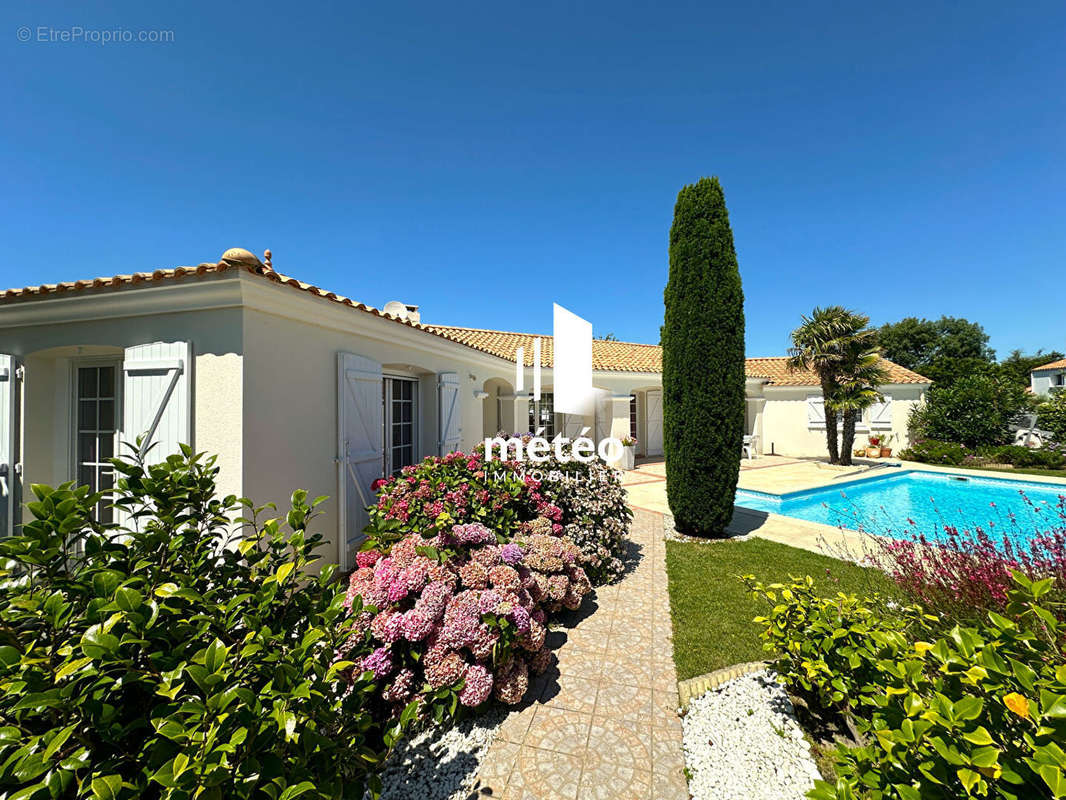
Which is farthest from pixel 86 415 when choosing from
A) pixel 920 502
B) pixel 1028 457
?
pixel 1028 457

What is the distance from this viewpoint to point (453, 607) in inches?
129

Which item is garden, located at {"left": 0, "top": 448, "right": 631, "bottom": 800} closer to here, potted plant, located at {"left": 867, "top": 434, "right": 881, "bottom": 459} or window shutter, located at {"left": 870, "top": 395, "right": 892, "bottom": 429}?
potted plant, located at {"left": 867, "top": 434, "right": 881, "bottom": 459}

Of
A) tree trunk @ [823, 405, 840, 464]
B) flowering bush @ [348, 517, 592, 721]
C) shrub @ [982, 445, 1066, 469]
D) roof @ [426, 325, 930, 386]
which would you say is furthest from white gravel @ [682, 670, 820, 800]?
shrub @ [982, 445, 1066, 469]

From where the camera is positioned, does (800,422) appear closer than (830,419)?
No

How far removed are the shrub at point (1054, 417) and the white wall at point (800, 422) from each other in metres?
4.23

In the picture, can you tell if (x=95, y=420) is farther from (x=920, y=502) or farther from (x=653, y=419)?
(x=920, y=502)

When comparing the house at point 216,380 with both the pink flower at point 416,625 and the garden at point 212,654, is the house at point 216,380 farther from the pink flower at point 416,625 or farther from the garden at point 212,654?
the pink flower at point 416,625

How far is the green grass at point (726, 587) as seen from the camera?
4.04m

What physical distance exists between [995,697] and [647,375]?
16.8 metres

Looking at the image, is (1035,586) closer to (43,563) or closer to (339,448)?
(43,563)

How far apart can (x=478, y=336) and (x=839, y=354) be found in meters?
15.5

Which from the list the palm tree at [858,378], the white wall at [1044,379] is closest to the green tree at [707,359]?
the palm tree at [858,378]

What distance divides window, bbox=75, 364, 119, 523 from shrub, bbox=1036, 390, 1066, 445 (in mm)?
31967

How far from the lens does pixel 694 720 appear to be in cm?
313
